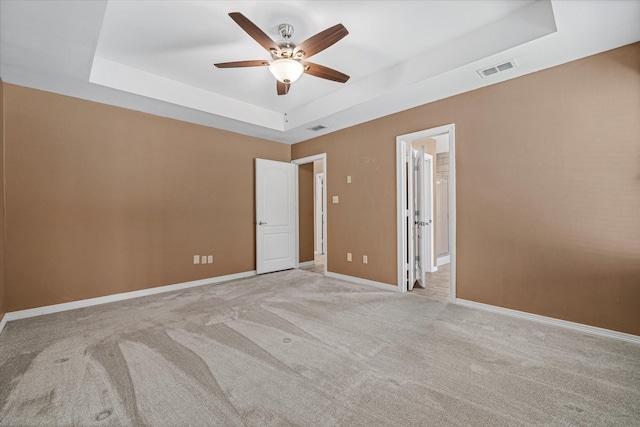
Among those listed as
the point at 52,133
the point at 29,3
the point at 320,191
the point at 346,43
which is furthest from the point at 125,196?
the point at 320,191

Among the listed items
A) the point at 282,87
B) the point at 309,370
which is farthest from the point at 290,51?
the point at 309,370

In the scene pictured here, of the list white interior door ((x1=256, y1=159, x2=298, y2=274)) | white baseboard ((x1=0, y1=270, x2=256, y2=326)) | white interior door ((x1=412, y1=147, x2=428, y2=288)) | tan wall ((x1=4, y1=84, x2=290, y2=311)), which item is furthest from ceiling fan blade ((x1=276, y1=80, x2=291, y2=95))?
white baseboard ((x1=0, y1=270, x2=256, y2=326))

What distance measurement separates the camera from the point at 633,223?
2365mm

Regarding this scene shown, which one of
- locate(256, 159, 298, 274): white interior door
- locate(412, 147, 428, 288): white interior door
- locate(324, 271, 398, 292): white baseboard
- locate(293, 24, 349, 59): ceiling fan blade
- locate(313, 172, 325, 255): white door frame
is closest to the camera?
locate(293, 24, 349, 59): ceiling fan blade

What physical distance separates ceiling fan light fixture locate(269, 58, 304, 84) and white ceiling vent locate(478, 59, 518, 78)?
1881 millimetres

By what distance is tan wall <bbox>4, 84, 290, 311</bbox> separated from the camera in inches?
120

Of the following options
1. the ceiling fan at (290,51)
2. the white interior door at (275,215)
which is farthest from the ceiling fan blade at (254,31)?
the white interior door at (275,215)

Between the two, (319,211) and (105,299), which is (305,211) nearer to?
(319,211)

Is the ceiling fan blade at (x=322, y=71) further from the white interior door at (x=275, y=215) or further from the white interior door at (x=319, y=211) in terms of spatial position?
the white interior door at (x=319, y=211)

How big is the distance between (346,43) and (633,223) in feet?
9.97

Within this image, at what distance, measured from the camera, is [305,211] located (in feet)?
19.1

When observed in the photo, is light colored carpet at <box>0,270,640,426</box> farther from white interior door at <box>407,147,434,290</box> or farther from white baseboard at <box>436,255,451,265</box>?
white baseboard at <box>436,255,451,265</box>

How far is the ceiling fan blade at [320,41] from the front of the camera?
2.09 meters

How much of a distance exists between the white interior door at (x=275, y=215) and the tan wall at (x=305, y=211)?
218mm
